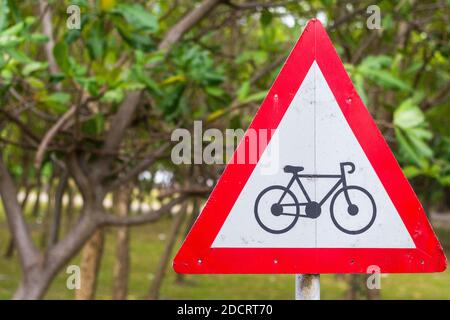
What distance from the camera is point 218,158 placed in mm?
5492

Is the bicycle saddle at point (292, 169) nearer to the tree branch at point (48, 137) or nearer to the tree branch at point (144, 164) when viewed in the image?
the tree branch at point (48, 137)

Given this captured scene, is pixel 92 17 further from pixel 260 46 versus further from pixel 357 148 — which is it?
pixel 357 148

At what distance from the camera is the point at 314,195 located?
9.34ft

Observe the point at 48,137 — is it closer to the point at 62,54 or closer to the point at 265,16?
the point at 62,54

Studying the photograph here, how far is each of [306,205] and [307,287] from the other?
0.89 ft

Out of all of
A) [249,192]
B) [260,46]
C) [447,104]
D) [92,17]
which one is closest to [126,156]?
[92,17]

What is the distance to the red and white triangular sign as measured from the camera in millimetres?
2838

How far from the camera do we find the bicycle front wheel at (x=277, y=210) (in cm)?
284

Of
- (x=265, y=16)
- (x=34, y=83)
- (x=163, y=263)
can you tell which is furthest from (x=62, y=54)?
(x=163, y=263)

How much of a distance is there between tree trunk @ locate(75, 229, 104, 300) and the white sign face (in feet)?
16.3

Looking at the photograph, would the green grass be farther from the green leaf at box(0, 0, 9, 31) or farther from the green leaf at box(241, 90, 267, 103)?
the green leaf at box(0, 0, 9, 31)

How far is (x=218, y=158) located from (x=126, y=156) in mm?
632

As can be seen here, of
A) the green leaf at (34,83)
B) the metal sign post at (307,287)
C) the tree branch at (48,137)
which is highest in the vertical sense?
the green leaf at (34,83)

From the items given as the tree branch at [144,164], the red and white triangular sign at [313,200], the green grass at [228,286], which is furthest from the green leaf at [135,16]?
the green grass at [228,286]
